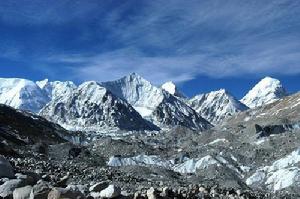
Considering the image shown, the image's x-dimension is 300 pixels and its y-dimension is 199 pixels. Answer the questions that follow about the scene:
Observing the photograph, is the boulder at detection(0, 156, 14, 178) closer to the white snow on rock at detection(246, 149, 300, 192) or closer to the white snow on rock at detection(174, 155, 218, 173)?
the white snow on rock at detection(246, 149, 300, 192)

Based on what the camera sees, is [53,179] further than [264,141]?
No

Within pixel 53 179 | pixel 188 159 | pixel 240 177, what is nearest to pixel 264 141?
pixel 188 159

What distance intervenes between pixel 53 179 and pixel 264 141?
148 meters

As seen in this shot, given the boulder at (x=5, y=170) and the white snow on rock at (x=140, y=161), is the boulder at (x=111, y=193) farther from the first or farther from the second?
the white snow on rock at (x=140, y=161)

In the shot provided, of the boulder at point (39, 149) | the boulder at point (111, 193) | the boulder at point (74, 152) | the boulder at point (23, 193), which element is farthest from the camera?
the boulder at point (74, 152)

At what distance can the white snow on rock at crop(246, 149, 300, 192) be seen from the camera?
117375mm

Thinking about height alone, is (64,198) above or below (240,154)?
below

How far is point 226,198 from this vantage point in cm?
3728

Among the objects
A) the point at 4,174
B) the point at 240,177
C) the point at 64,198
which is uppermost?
the point at 240,177

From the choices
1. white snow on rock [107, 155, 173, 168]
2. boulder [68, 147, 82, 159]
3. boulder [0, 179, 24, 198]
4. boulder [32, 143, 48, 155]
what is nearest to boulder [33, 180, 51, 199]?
boulder [0, 179, 24, 198]

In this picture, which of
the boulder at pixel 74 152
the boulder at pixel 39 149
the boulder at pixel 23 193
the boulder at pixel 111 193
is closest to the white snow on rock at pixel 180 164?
the boulder at pixel 74 152

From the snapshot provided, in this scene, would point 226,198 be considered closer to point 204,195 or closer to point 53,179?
point 204,195

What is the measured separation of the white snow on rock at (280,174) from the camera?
117 m

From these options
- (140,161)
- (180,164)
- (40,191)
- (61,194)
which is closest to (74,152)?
(140,161)
